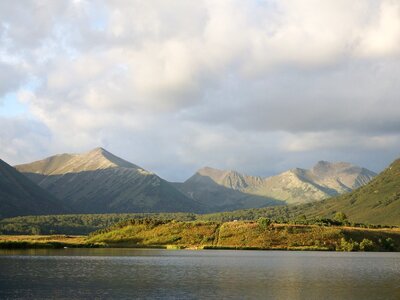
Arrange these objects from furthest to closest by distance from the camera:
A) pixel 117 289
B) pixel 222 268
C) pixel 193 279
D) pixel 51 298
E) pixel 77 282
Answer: pixel 222 268 < pixel 193 279 < pixel 77 282 < pixel 117 289 < pixel 51 298

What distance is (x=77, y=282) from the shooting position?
286 ft

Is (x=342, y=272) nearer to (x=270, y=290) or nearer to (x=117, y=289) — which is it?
(x=270, y=290)

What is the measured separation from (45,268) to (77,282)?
27014mm

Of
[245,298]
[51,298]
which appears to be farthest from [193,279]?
[51,298]

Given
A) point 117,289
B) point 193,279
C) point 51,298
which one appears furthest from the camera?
point 193,279

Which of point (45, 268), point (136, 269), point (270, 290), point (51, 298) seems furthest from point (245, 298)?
point (45, 268)

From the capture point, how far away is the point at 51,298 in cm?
6869

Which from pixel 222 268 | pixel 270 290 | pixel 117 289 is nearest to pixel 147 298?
pixel 117 289

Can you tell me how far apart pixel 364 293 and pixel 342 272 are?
118ft

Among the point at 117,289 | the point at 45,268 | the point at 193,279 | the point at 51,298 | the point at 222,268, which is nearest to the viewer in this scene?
the point at 51,298

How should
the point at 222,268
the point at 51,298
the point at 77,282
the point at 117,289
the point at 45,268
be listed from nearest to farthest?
the point at 51,298 → the point at 117,289 → the point at 77,282 → the point at 45,268 → the point at 222,268

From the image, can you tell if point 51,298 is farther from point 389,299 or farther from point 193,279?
point 389,299

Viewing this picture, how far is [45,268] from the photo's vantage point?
111 m

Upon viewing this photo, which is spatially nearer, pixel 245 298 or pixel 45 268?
pixel 245 298
